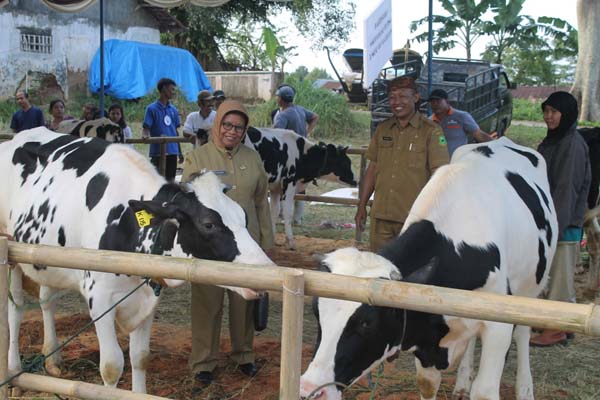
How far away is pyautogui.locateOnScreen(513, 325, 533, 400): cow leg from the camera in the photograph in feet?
14.4

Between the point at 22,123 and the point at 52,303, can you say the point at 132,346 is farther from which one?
the point at 22,123

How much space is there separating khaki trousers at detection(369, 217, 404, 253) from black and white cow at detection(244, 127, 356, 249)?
391 cm

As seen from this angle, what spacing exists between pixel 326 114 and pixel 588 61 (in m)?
7.60

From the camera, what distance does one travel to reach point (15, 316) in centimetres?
484

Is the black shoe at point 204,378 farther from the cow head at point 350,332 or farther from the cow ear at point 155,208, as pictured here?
the cow head at point 350,332

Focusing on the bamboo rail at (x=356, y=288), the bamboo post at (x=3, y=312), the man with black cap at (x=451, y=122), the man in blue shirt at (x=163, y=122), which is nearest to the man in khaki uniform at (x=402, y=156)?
the man with black cap at (x=451, y=122)

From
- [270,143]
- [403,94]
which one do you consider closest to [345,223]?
[270,143]

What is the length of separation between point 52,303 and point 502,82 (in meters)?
11.1

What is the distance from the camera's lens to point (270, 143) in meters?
9.23

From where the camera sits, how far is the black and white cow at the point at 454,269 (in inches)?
113

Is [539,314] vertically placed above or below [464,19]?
below

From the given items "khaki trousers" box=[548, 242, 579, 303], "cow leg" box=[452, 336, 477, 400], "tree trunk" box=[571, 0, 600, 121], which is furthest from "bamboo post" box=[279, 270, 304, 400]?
"tree trunk" box=[571, 0, 600, 121]

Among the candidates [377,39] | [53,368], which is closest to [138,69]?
[377,39]

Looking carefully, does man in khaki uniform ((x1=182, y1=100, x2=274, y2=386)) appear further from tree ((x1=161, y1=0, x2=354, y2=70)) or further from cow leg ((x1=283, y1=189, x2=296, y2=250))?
tree ((x1=161, y1=0, x2=354, y2=70))
